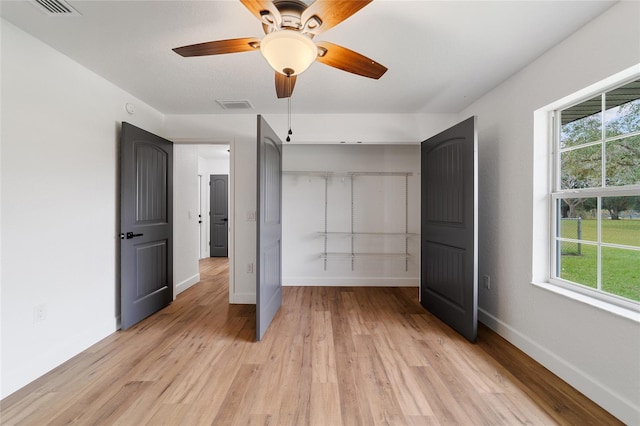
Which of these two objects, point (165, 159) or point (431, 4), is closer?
point (431, 4)

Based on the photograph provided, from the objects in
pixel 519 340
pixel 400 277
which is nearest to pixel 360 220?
pixel 400 277

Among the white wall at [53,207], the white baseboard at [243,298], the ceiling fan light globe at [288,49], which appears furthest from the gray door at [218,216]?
the ceiling fan light globe at [288,49]

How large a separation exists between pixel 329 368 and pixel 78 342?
6.60ft

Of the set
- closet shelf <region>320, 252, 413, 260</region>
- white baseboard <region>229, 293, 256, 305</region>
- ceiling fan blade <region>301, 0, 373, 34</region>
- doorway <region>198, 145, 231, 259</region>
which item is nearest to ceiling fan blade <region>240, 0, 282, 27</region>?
ceiling fan blade <region>301, 0, 373, 34</region>

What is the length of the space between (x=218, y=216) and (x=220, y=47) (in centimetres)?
555

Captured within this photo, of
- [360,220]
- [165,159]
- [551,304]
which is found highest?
[165,159]

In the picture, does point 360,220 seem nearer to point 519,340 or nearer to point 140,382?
point 519,340

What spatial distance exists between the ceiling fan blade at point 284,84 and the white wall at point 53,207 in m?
1.67

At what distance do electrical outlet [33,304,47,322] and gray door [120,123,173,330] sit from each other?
2.04 feet

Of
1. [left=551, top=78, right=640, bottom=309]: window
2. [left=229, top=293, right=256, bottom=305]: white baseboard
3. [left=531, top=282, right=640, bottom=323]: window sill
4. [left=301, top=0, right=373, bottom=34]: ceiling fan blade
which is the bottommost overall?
[left=229, top=293, right=256, bottom=305]: white baseboard

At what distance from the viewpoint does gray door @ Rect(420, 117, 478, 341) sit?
7.59 feet

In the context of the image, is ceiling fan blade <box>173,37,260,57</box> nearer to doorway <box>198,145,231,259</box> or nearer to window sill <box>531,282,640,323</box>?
window sill <box>531,282,640,323</box>

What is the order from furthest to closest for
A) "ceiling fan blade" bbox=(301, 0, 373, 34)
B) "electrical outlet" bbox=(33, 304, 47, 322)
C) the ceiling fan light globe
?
"electrical outlet" bbox=(33, 304, 47, 322), the ceiling fan light globe, "ceiling fan blade" bbox=(301, 0, 373, 34)

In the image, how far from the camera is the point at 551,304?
6.24ft
